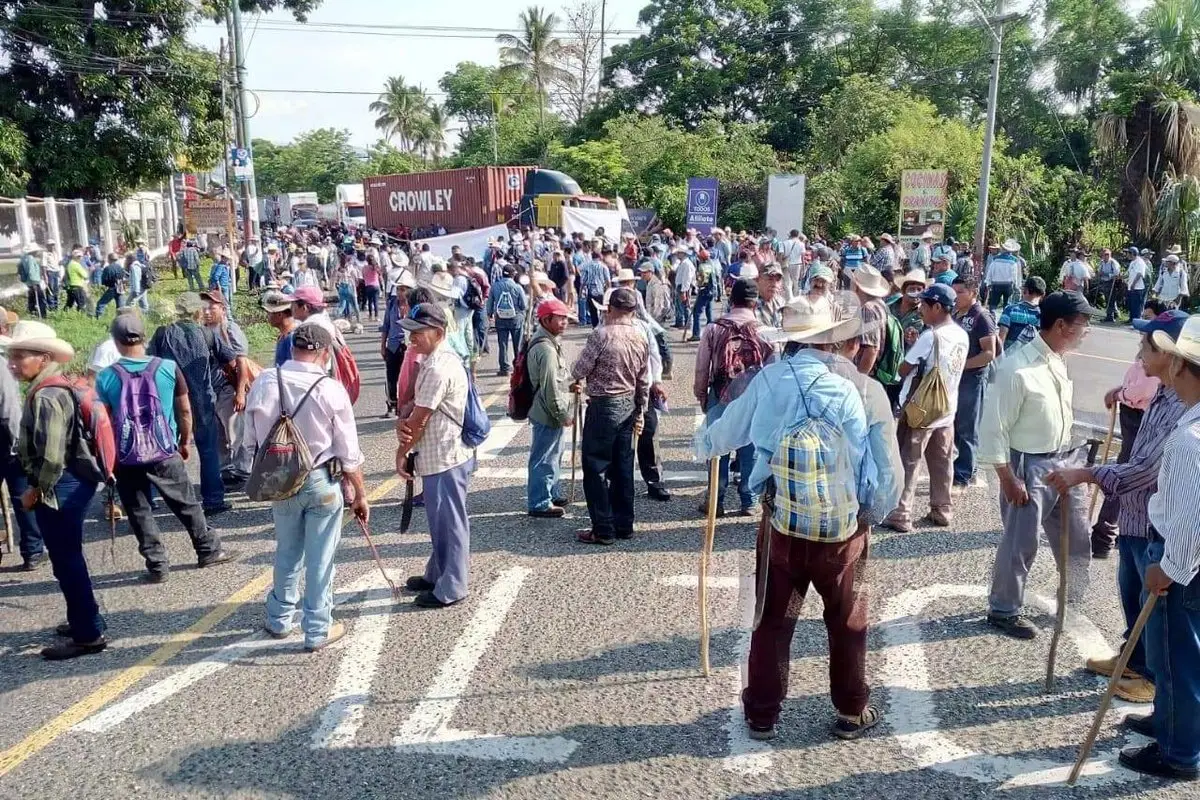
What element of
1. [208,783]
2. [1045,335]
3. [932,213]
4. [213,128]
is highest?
[213,128]

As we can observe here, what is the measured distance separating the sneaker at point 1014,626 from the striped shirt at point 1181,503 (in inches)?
64.3

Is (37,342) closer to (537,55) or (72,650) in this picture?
(72,650)

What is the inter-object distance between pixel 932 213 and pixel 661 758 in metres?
23.4

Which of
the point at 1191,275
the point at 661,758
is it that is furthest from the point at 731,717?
the point at 1191,275

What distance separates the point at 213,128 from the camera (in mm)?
27312

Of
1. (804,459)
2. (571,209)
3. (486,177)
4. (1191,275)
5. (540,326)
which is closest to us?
(804,459)

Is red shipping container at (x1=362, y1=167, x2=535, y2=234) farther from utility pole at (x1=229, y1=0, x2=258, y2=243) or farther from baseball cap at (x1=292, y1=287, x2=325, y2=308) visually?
baseball cap at (x1=292, y1=287, x2=325, y2=308)

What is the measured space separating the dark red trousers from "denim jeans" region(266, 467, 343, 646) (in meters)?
2.19

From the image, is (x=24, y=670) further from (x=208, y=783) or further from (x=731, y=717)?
(x=731, y=717)

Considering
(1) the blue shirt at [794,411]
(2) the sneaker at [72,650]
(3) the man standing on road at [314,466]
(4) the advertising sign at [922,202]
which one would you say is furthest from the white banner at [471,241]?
(1) the blue shirt at [794,411]

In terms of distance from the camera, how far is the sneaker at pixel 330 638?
15.6 feet

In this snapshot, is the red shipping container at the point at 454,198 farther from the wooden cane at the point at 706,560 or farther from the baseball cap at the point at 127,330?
the wooden cane at the point at 706,560

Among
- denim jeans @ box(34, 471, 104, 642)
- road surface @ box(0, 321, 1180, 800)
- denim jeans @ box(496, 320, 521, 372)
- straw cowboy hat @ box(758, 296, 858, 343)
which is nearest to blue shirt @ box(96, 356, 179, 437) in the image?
denim jeans @ box(34, 471, 104, 642)

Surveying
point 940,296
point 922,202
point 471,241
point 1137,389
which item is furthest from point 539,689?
point 922,202
